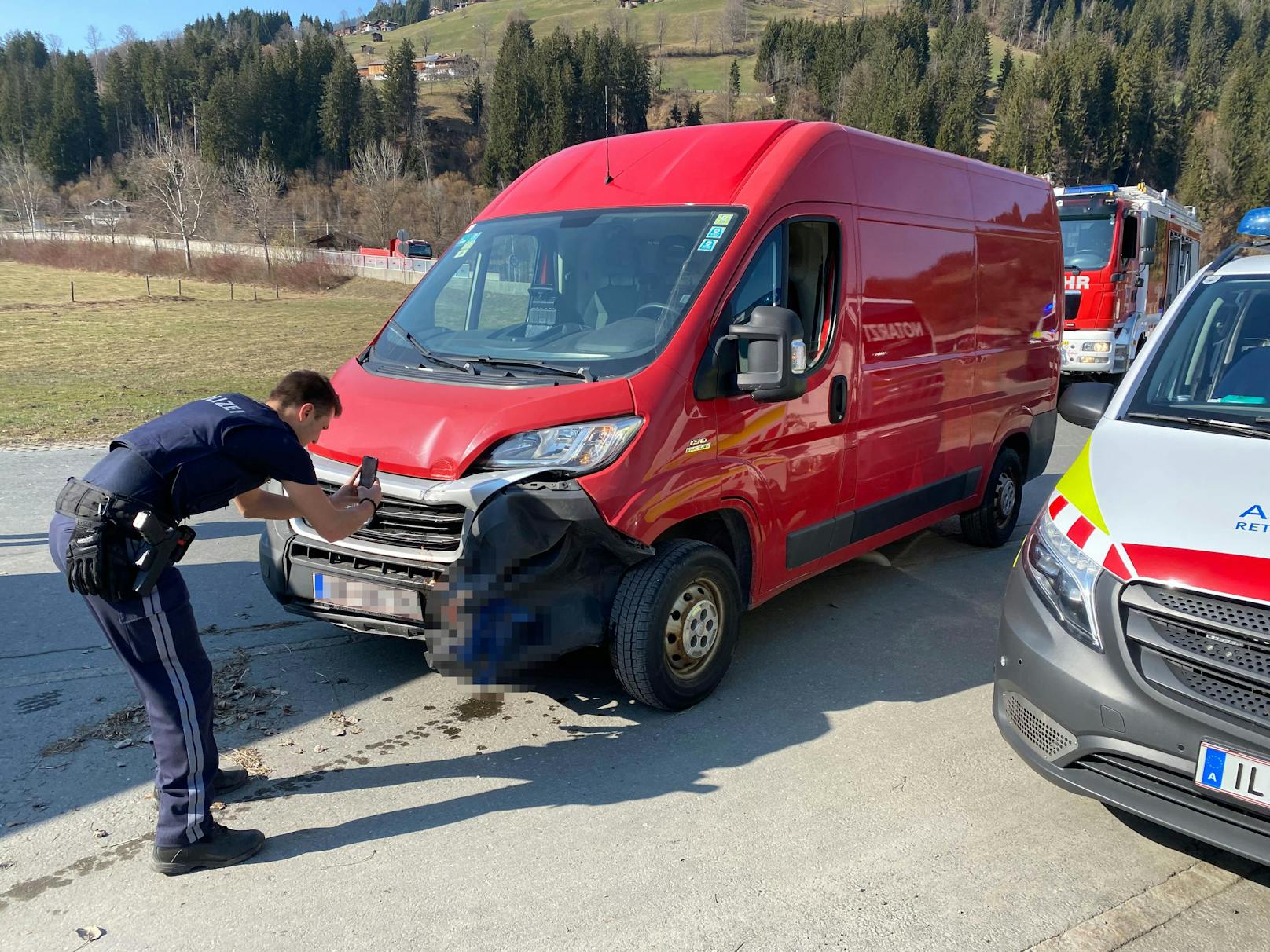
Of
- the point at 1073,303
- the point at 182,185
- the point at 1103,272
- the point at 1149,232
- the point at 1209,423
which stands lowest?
the point at 1209,423

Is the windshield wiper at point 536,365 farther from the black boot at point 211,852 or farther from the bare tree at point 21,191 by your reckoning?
the bare tree at point 21,191

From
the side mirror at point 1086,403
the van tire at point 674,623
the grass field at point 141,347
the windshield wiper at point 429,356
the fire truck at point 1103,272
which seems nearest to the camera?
the van tire at point 674,623

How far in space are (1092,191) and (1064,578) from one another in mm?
14585

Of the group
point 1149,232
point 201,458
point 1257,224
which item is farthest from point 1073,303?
point 201,458

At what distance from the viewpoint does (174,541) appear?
9.46 ft

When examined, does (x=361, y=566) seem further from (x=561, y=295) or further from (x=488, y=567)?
(x=561, y=295)

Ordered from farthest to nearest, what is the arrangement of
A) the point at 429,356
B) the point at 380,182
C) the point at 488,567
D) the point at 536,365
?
the point at 380,182 < the point at 429,356 < the point at 536,365 < the point at 488,567

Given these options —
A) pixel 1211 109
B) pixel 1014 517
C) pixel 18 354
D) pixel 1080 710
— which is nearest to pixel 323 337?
pixel 18 354

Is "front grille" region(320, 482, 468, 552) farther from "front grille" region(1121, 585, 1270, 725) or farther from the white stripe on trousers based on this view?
"front grille" region(1121, 585, 1270, 725)

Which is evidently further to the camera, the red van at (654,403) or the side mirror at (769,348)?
the side mirror at (769,348)

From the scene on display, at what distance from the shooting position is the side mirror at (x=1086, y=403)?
414cm

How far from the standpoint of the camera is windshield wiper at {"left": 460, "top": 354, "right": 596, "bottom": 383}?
13.2ft

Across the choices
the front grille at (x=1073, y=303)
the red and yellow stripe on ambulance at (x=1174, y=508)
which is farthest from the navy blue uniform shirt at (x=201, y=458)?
the front grille at (x=1073, y=303)

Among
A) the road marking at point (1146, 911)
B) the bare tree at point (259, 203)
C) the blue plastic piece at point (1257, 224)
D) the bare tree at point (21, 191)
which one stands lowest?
the road marking at point (1146, 911)
